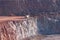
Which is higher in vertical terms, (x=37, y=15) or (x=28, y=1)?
(x=28, y=1)

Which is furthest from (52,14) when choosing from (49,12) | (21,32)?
(21,32)

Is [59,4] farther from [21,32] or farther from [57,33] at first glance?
[21,32]

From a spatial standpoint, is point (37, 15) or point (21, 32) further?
point (37, 15)

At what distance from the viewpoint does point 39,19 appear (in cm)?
280

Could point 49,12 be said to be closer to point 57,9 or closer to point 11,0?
point 57,9

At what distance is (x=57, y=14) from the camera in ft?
9.29

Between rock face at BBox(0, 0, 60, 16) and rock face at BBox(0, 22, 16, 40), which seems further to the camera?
rock face at BBox(0, 0, 60, 16)

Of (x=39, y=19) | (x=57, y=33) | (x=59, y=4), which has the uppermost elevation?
(x=59, y=4)

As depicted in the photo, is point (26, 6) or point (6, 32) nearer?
point (6, 32)

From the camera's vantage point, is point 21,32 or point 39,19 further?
point 39,19

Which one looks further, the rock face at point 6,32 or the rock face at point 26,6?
the rock face at point 26,6

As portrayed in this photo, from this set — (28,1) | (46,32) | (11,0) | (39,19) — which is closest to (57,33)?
Answer: (46,32)

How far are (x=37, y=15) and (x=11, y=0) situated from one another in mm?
423

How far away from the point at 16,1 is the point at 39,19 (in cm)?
41
